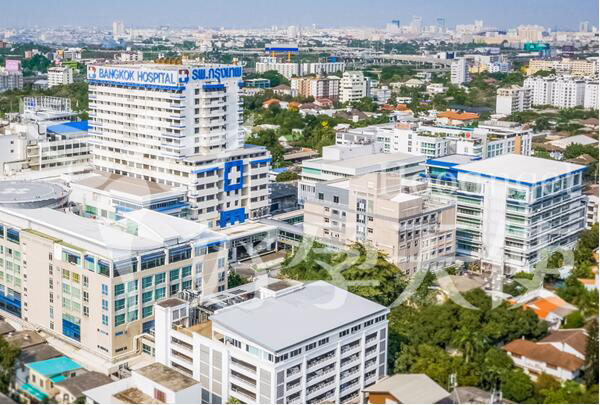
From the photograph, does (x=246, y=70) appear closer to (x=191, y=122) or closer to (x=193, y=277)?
(x=191, y=122)

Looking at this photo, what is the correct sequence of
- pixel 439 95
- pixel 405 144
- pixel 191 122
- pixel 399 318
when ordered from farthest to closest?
1. pixel 439 95
2. pixel 405 144
3. pixel 191 122
4. pixel 399 318

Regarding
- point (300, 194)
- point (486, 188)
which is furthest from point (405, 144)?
point (486, 188)

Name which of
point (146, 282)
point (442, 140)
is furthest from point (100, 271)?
point (442, 140)

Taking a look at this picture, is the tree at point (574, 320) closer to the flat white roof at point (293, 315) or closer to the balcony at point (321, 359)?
the flat white roof at point (293, 315)

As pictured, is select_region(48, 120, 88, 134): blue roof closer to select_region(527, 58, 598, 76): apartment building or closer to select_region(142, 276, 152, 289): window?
select_region(142, 276, 152, 289): window

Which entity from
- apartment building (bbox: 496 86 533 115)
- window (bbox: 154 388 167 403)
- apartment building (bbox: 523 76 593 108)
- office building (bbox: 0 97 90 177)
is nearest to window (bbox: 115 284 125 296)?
window (bbox: 154 388 167 403)

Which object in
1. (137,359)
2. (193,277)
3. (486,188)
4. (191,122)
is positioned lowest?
(137,359)
